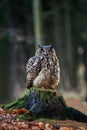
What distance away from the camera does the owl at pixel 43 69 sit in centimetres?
1218

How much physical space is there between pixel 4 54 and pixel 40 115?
24.7 metres

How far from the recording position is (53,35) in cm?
3647

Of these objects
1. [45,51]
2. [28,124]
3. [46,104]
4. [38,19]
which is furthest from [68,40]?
[28,124]

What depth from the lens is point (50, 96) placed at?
1174cm

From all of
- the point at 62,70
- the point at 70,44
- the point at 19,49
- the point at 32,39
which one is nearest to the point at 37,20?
the point at 19,49

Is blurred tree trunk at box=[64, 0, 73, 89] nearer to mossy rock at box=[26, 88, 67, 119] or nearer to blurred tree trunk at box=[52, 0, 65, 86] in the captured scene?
blurred tree trunk at box=[52, 0, 65, 86]

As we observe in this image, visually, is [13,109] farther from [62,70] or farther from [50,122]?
[62,70]

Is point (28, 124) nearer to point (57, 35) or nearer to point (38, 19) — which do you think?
point (38, 19)

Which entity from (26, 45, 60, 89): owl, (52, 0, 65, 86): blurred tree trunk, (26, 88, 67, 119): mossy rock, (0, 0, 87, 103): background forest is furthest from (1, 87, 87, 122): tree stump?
(52, 0, 65, 86): blurred tree trunk

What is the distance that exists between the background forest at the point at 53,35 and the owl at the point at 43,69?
1556cm

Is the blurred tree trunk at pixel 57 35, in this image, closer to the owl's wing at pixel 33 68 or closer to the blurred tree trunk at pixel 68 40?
the blurred tree trunk at pixel 68 40

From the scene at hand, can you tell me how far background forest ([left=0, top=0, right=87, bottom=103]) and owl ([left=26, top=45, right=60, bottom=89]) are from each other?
613 inches

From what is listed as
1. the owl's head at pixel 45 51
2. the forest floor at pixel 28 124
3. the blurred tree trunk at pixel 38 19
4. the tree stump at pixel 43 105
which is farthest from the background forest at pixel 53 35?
the forest floor at pixel 28 124

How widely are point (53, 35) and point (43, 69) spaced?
80.0ft
